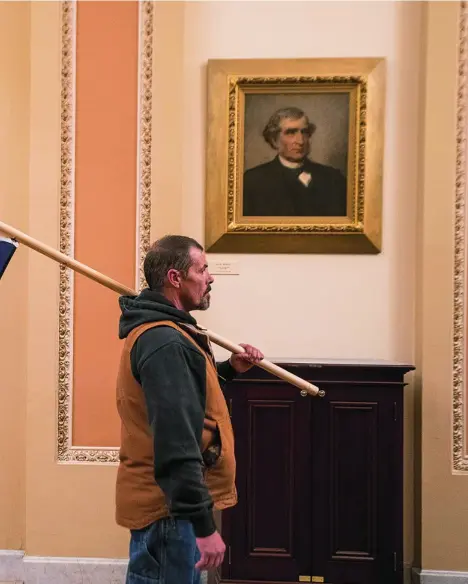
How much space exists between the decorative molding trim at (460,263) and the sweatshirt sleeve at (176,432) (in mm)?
1957

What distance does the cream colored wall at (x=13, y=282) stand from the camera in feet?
10.3

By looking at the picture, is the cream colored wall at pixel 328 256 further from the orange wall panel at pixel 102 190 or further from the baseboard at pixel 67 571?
the baseboard at pixel 67 571

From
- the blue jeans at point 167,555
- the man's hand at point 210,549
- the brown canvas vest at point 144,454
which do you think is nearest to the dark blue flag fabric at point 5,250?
the brown canvas vest at point 144,454

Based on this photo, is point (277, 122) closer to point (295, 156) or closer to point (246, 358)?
point (295, 156)

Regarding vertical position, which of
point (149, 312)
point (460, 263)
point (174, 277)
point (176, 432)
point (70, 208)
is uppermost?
point (70, 208)

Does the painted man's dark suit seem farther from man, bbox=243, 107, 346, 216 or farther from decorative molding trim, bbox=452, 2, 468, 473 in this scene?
decorative molding trim, bbox=452, 2, 468, 473

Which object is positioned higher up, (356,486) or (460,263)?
(460,263)

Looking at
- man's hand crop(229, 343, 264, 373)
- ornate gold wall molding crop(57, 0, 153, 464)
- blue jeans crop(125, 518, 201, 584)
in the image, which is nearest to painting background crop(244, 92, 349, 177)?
ornate gold wall molding crop(57, 0, 153, 464)

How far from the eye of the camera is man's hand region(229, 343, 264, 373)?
2.09 m

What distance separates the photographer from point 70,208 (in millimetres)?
3168

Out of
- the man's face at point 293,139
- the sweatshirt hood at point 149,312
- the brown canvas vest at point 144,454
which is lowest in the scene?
the brown canvas vest at point 144,454

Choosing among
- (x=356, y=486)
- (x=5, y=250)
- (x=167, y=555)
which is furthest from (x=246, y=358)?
(x=356, y=486)

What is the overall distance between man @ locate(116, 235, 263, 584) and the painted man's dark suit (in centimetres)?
155

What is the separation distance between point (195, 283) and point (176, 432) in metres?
0.47
